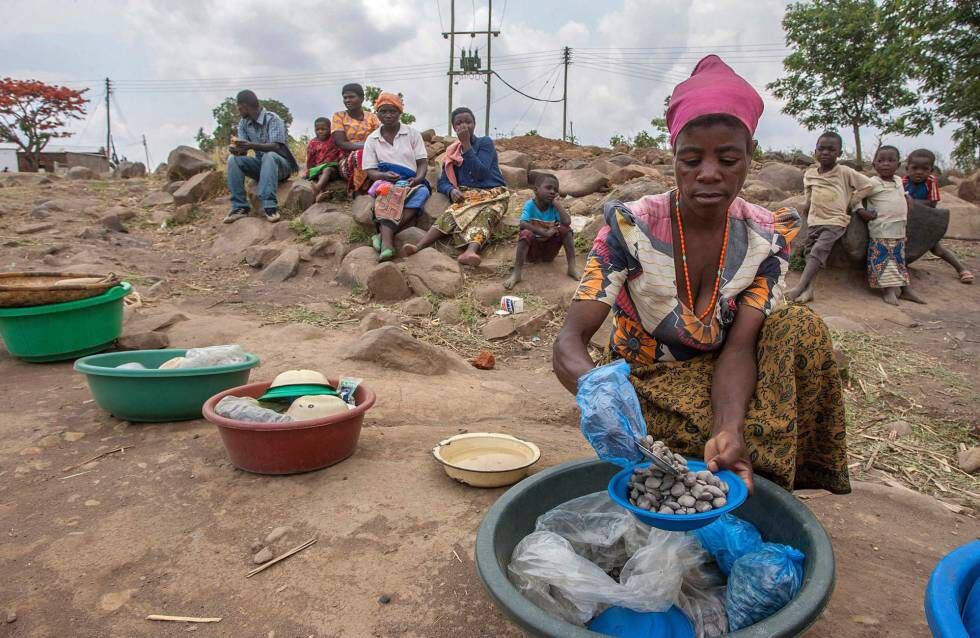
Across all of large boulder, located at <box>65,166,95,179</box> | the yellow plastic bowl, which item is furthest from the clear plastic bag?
large boulder, located at <box>65,166,95,179</box>

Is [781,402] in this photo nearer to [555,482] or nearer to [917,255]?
[555,482]

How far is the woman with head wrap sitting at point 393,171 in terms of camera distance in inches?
247

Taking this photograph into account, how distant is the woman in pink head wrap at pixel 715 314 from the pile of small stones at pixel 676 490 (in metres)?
0.19

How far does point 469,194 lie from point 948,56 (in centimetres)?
783

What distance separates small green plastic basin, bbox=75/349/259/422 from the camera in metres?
2.65

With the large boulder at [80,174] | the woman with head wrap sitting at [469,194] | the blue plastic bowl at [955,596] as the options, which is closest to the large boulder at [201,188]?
the woman with head wrap sitting at [469,194]

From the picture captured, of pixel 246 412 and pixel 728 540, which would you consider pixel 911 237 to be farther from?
pixel 246 412

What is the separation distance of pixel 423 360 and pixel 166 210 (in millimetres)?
6655

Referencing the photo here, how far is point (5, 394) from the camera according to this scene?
10.6ft

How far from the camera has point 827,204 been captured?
5.75 metres

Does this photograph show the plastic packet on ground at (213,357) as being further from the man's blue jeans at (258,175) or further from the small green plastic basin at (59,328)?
the man's blue jeans at (258,175)

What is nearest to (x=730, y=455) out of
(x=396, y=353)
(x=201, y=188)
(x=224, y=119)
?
(x=396, y=353)

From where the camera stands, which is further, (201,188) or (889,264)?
(201,188)

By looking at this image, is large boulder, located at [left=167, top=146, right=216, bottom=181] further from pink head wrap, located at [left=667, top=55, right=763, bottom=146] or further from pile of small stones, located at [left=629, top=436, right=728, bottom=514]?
pile of small stones, located at [left=629, top=436, right=728, bottom=514]
